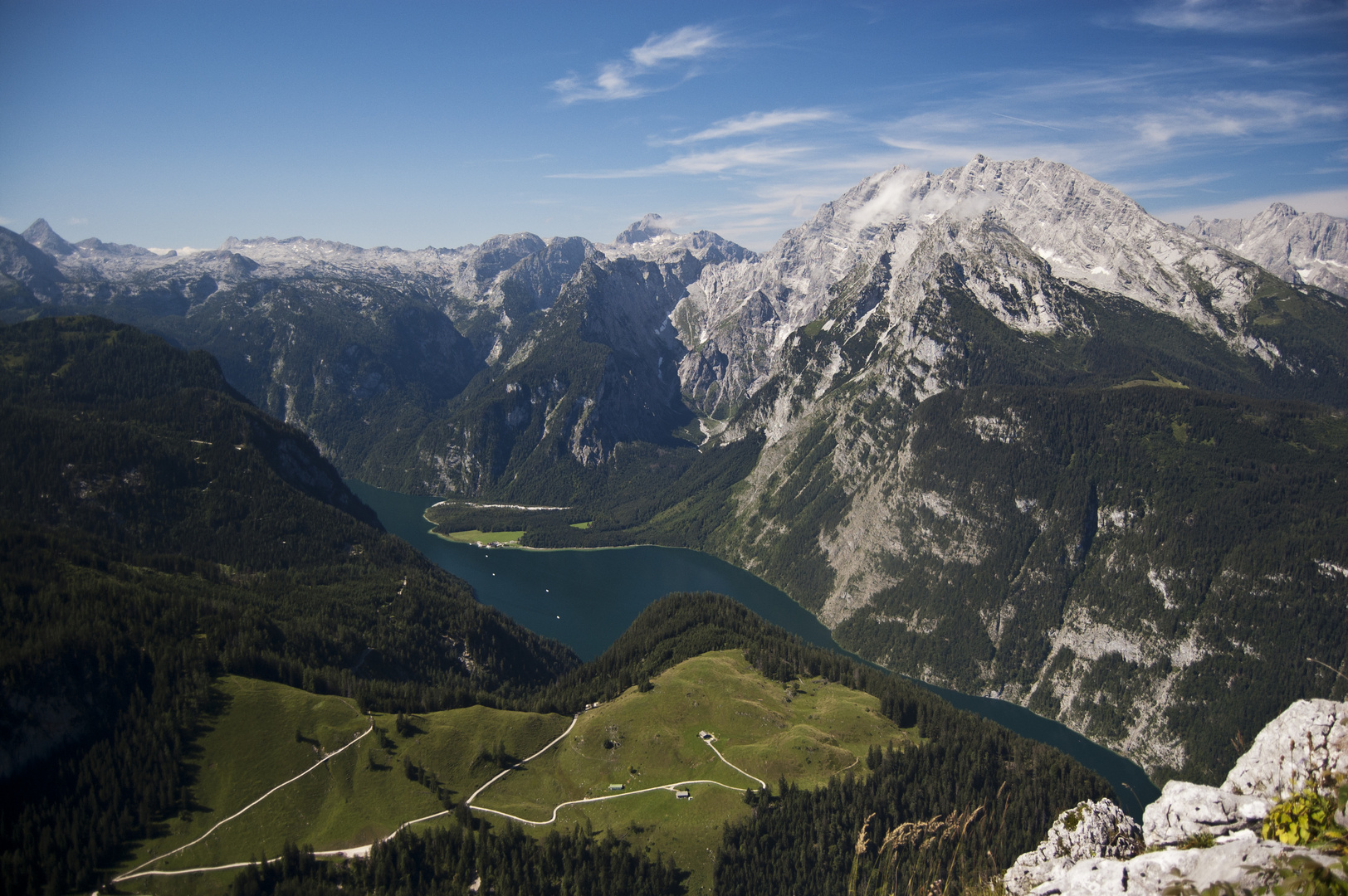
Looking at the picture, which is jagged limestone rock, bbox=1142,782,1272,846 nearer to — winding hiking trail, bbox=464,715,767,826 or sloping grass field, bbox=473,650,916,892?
sloping grass field, bbox=473,650,916,892

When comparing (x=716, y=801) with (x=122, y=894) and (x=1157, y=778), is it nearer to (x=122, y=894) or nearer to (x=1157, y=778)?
(x=122, y=894)

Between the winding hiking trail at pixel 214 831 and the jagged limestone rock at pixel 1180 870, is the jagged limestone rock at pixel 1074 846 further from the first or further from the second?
the winding hiking trail at pixel 214 831

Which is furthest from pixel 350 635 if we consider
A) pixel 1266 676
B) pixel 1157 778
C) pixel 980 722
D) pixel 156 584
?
pixel 1266 676

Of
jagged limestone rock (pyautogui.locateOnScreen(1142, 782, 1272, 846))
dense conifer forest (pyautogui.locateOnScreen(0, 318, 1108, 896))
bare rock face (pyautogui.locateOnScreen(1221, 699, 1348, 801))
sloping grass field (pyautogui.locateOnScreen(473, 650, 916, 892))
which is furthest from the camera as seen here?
sloping grass field (pyautogui.locateOnScreen(473, 650, 916, 892))

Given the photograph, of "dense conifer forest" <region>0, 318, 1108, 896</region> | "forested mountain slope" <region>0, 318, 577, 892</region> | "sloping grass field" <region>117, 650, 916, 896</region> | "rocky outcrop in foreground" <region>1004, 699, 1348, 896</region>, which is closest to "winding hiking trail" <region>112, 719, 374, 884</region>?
"sloping grass field" <region>117, 650, 916, 896</region>

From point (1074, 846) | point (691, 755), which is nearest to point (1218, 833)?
point (1074, 846)

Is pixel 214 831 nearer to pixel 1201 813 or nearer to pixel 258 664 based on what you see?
pixel 258 664

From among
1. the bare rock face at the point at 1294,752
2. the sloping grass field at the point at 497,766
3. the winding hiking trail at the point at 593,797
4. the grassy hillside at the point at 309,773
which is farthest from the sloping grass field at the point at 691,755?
the bare rock face at the point at 1294,752
